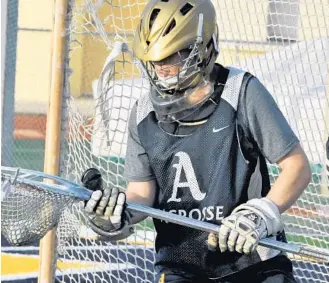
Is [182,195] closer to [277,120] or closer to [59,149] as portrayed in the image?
[277,120]

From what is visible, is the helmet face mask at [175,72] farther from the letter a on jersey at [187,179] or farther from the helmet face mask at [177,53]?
the letter a on jersey at [187,179]

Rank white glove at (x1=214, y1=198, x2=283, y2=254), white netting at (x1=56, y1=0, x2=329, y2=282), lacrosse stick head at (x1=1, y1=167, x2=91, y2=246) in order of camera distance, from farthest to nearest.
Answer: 1. white netting at (x1=56, y1=0, x2=329, y2=282)
2. lacrosse stick head at (x1=1, y1=167, x2=91, y2=246)
3. white glove at (x1=214, y1=198, x2=283, y2=254)

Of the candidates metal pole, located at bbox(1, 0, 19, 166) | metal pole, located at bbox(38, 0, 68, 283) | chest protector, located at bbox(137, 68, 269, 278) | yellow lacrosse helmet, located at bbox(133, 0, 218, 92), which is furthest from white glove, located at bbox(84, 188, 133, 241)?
metal pole, located at bbox(1, 0, 19, 166)

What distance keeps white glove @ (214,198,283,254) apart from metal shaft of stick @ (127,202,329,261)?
43 millimetres

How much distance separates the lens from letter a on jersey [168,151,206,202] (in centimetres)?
359

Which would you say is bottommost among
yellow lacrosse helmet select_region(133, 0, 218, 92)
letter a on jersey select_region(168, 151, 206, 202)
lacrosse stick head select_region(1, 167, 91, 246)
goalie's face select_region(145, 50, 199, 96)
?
lacrosse stick head select_region(1, 167, 91, 246)

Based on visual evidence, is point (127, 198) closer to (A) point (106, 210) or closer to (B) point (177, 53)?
(A) point (106, 210)

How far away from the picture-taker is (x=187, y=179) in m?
3.60

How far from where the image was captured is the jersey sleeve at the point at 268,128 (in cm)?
343

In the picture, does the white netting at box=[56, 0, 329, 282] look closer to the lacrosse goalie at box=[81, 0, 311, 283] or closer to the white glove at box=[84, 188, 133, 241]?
the lacrosse goalie at box=[81, 0, 311, 283]

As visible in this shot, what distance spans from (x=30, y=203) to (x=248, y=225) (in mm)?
836

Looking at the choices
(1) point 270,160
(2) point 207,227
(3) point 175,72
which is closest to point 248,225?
(2) point 207,227

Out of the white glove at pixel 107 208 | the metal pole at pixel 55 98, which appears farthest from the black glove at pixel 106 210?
the metal pole at pixel 55 98

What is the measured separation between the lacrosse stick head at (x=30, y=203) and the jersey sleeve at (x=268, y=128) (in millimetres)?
616
